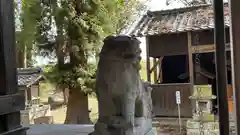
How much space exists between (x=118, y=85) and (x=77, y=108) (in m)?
3.81


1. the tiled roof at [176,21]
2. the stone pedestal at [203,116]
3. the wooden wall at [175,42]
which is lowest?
the stone pedestal at [203,116]

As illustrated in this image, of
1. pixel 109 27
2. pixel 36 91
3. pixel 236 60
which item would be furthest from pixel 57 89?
pixel 236 60

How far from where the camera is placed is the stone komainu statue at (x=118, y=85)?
5.67 ft

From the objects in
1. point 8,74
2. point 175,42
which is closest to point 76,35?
point 175,42

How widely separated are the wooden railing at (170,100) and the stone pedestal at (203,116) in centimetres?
44

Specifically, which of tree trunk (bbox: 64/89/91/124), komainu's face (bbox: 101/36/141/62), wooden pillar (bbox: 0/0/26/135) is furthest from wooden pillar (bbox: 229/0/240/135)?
tree trunk (bbox: 64/89/91/124)

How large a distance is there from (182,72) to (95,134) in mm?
5455

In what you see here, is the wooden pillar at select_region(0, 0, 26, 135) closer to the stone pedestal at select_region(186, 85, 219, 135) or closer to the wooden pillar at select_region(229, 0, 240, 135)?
the wooden pillar at select_region(229, 0, 240, 135)

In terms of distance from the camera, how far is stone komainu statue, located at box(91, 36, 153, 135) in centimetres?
173

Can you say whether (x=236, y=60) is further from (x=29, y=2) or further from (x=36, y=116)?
(x=36, y=116)

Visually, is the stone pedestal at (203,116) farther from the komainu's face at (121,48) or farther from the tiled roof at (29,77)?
the tiled roof at (29,77)

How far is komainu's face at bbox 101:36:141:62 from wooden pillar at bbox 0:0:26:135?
2.18ft

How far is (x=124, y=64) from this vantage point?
173cm

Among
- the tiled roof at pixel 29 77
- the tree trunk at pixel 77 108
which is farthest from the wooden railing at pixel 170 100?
the tiled roof at pixel 29 77
